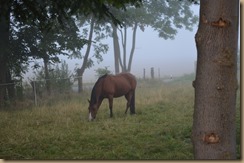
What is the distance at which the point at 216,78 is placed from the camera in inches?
67.2

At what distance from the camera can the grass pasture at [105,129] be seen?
105 inches

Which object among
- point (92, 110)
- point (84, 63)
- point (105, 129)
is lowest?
point (105, 129)

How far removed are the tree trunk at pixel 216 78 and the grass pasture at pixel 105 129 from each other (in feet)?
2.47

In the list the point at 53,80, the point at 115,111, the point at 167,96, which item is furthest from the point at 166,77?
the point at 53,80

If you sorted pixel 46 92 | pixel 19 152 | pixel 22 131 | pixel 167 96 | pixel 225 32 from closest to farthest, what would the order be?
pixel 225 32 → pixel 19 152 → pixel 22 131 → pixel 167 96 → pixel 46 92

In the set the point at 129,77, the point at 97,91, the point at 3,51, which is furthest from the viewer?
the point at 3,51

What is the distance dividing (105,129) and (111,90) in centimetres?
81

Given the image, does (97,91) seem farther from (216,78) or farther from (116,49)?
(216,78)

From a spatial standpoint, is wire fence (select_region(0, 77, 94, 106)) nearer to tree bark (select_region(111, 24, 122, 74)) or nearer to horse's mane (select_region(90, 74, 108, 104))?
horse's mane (select_region(90, 74, 108, 104))

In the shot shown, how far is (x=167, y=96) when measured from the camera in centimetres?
322

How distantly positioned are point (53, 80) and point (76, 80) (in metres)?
0.26

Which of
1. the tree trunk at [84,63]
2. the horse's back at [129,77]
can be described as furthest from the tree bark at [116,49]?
the tree trunk at [84,63]

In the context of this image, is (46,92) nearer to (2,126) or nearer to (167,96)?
(2,126)

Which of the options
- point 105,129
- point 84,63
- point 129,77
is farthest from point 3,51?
point 105,129
